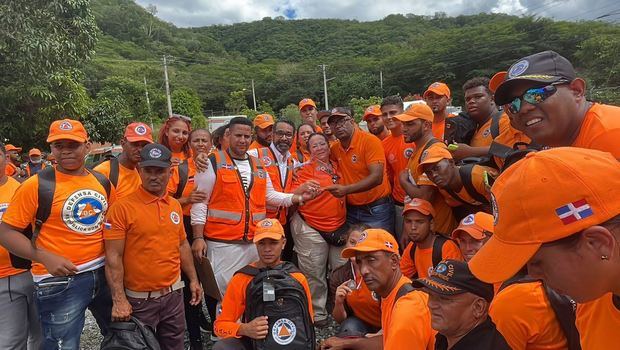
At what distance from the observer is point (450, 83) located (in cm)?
5609

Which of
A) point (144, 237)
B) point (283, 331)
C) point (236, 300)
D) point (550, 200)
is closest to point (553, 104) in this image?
point (550, 200)

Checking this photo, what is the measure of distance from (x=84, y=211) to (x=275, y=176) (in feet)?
6.82

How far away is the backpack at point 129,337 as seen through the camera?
9.76ft

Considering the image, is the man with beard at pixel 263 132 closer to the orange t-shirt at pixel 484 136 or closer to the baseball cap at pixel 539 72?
the orange t-shirt at pixel 484 136

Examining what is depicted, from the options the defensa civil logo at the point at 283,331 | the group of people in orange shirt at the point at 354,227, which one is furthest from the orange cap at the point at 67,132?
the defensa civil logo at the point at 283,331

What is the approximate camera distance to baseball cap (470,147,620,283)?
2.96 ft

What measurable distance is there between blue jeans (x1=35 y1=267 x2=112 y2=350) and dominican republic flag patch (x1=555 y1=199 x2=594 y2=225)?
334cm

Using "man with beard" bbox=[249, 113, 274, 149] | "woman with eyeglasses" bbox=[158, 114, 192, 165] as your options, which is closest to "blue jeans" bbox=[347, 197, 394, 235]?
"man with beard" bbox=[249, 113, 274, 149]

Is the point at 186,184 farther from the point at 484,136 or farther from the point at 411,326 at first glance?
the point at 484,136

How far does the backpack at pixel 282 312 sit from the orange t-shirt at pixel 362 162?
5.70 feet

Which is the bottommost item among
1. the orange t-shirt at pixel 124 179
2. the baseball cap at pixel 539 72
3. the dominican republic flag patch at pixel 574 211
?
the orange t-shirt at pixel 124 179

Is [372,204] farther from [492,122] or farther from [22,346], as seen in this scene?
[22,346]

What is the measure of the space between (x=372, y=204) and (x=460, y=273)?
2.71m

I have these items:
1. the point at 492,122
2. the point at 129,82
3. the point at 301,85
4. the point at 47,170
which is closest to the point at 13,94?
the point at 47,170
